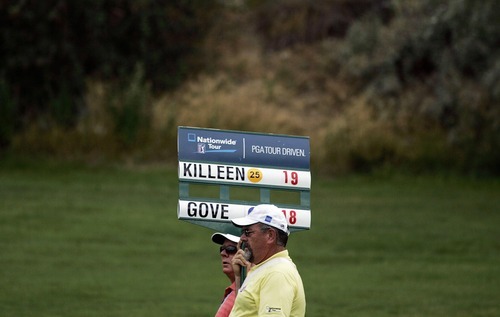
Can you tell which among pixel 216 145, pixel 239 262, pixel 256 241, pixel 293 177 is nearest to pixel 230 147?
pixel 216 145

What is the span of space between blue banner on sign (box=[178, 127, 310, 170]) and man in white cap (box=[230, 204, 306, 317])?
1.48 metres

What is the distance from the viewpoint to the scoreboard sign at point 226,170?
9375 millimetres

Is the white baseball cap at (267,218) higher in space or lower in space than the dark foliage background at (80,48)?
lower

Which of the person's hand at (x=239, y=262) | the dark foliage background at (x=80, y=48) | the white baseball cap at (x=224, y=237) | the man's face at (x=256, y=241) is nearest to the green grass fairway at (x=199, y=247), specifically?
the dark foliage background at (x=80, y=48)

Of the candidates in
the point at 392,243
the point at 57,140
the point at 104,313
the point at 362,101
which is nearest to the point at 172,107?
the point at 57,140

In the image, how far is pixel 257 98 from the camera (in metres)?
30.0

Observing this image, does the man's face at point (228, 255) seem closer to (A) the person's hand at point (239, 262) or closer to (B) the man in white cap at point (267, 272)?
(A) the person's hand at point (239, 262)

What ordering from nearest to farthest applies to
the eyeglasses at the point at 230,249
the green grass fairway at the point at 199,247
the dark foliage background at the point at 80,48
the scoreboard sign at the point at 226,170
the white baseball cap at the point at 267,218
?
the white baseball cap at the point at 267,218, the eyeglasses at the point at 230,249, the scoreboard sign at the point at 226,170, the green grass fairway at the point at 199,247, the dark foliage background at the point at 80,48

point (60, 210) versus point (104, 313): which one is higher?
point (60, 210)

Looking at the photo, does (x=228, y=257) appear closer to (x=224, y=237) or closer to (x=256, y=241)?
(x=224, y=237)

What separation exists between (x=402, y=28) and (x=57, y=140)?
8.76 meters

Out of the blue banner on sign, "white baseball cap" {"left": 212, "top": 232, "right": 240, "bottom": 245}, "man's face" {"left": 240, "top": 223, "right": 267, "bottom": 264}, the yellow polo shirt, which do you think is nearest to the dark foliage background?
the blue banner on sign

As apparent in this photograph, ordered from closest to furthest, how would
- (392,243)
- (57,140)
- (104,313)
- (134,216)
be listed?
(104,313) < (392,243) < (134,216) < (57,140)

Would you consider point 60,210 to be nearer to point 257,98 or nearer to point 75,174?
point 75,174
